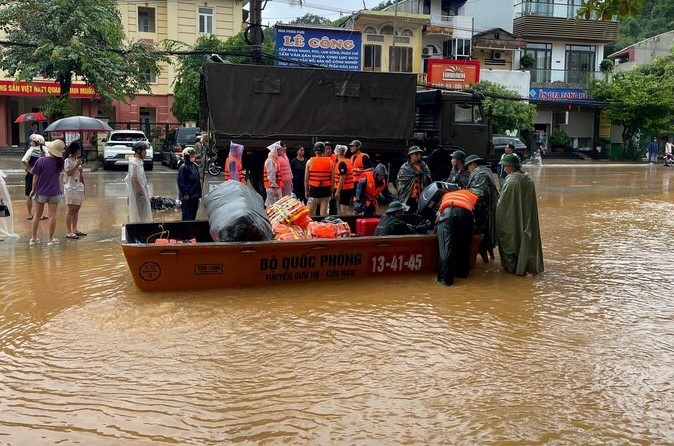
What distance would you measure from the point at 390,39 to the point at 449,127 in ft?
82.5

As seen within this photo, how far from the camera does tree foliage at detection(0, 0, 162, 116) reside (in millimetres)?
26688

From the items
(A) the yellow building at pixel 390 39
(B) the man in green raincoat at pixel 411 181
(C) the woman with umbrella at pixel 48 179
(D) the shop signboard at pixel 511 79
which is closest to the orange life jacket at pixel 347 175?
(B) the man in green raincoat at pixel 411 181

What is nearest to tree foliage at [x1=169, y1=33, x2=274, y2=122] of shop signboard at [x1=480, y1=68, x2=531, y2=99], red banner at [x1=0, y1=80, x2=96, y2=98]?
red banner at [x1=0, y1=80, x2=96, y2=98]

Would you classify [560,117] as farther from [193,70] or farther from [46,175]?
[46,175]

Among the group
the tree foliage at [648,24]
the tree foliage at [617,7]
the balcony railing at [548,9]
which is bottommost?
the tree foliage at [617,7]

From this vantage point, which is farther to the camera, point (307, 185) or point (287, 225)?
point (307, 185)

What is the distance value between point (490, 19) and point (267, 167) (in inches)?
1543

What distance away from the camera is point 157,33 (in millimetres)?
37719

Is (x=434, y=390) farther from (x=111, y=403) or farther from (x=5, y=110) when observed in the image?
(x=5, y=110)

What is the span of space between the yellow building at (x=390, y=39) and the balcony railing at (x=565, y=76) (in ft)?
26.9

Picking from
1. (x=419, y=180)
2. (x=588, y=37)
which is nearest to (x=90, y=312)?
(x=419, y=180)

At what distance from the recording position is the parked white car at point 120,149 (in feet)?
84.7

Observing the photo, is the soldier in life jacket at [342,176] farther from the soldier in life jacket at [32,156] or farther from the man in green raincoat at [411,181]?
the soldier in life jacket at [32,156]

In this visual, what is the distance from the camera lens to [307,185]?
12445mm
